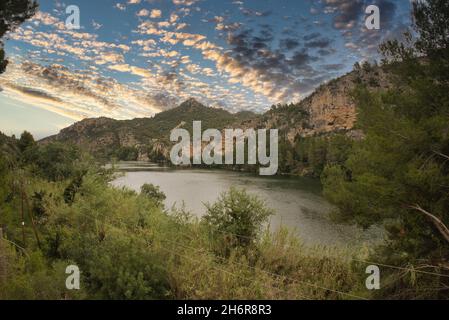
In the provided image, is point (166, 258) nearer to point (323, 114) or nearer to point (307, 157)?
point (307, 157)

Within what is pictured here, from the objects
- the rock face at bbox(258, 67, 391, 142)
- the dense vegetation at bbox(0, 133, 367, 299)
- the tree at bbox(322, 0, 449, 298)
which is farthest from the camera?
the rock face at bbox(258, 67, 391, 142)

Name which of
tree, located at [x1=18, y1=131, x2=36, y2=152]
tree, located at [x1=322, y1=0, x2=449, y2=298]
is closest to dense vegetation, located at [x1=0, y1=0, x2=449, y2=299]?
tree, located at [x1=322, y1=0, x2=449, y2=298]

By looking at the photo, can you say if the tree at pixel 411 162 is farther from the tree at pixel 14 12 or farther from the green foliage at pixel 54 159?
the green foliage at pixel 54 159

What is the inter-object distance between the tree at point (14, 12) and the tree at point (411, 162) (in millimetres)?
12954

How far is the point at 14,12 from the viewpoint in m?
13.4

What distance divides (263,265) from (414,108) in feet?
18.7

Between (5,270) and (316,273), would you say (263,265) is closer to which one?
(316,273)

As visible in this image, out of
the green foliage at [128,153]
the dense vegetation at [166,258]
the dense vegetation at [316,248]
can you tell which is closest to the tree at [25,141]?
the dense vegetation at [166,258]

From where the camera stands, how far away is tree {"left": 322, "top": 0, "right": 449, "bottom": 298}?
6.80 metres

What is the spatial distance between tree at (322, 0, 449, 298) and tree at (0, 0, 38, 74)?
13.0 meters

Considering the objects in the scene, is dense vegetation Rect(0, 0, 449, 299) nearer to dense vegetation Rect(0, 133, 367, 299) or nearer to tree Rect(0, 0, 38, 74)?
dense vegetation Rect(0, 133, 367, 299)

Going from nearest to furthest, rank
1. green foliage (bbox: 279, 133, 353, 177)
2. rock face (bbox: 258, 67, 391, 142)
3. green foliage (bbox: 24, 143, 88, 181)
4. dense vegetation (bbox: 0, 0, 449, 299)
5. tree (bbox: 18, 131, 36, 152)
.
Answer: dense vegetation (bbox: 0, 0, 449, 299), green foliage (bbox: 24, 143, 88, 181), tree (bbox: 18, 131, 36, 152), green foliage (bbox: 279, 133, 353, 177), rock face (bbox: 258, 67, 391, 142)
